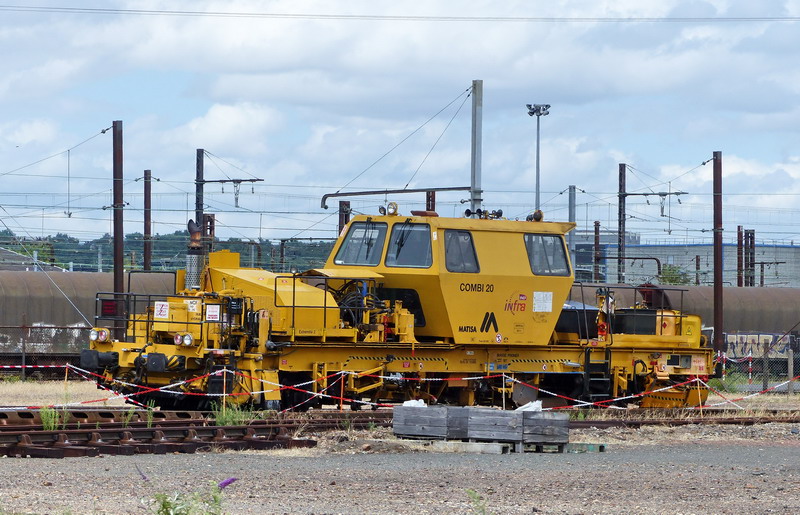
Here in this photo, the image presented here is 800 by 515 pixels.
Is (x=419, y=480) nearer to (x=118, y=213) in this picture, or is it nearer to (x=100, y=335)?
(x=100, y=335)

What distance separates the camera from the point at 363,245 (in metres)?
18.2

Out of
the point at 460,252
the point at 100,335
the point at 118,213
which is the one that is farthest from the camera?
the point at 118,213

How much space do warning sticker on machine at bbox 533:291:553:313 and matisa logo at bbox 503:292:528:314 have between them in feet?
0.60

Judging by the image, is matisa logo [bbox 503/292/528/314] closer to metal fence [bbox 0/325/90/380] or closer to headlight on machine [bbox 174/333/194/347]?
headlight on machine [bbox 174/333/194/347]

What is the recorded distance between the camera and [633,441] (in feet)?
52.7

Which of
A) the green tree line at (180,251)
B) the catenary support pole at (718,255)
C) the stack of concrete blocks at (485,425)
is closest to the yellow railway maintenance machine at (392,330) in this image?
the stack of concrete blocks at (485,425)

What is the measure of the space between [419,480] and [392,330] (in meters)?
6.22

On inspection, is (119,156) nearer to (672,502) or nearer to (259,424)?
(259,424)

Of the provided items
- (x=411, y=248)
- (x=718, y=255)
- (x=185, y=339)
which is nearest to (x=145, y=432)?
(x=185, y=339)

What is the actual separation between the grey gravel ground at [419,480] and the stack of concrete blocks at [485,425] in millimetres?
305

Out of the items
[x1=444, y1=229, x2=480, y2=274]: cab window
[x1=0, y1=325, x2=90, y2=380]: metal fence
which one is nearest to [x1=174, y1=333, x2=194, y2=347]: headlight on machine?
[x1=444, y1=229, x2=480, y2=274]: cab window

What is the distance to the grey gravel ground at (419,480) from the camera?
32.3 feet

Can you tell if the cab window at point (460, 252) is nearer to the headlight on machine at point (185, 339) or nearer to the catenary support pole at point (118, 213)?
the headlight on machine at point (185, 339)

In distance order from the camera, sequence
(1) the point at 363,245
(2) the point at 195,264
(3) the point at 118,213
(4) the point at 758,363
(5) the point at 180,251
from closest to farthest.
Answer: (1) the point at 363,245
(2) the point at 195,264
(3) the point at 118,213
(4) the point at 758,363
(5) the point at 180,251
